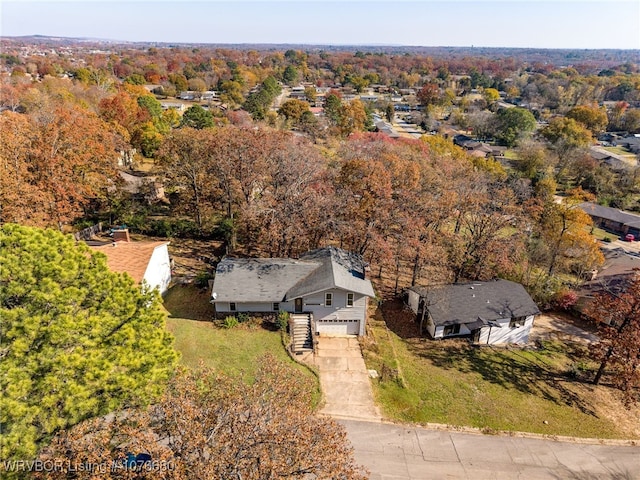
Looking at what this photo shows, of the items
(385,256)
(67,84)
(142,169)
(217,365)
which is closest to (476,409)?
(385,256)

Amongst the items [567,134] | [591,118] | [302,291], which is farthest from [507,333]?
[591,118]

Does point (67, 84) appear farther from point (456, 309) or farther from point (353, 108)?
point (456, 309)

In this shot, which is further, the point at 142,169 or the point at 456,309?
the point at 142,169

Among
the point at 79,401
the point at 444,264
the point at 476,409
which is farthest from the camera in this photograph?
the point at 444,264

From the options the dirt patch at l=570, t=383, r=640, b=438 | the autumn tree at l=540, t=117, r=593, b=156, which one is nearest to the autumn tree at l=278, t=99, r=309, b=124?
the autumn tree at l=540, t=117, r=593, b=156

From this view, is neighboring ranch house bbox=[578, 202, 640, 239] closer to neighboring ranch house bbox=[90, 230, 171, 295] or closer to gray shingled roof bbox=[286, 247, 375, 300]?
gray shingled roof bbox=[286, 247, 375, 300]
